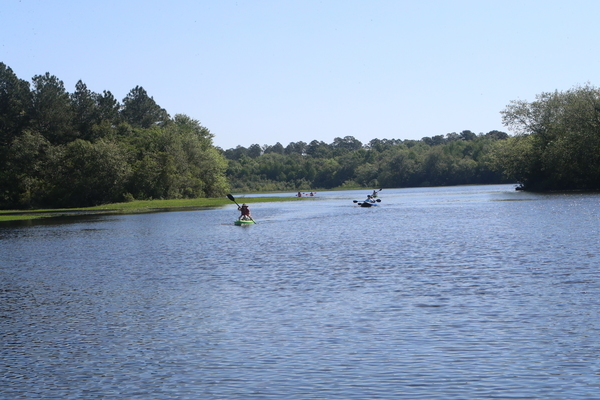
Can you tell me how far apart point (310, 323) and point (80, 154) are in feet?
308

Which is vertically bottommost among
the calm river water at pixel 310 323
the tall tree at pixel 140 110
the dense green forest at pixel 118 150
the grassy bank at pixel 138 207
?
the calm river water at pixel 310 323

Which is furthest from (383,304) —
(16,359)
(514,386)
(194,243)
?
(194,243)

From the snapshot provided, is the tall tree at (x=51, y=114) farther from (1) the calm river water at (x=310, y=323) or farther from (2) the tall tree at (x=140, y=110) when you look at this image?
(1) the calm river water at (x=310, y=323)

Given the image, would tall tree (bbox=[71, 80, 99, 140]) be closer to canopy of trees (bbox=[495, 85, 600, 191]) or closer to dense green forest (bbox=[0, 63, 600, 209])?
dense green forest (bbox=[0, 63, 600, 209])

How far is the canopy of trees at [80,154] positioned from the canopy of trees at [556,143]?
178ft

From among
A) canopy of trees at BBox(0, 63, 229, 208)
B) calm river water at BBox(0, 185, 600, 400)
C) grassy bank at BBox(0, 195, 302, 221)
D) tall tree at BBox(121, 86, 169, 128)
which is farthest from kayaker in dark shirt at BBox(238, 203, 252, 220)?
tall tree at BBox(121, 86, 169, 128)

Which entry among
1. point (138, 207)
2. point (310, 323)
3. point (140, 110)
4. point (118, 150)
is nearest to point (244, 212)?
point (310, 323)

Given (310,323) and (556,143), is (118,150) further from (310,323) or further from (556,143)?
(310,323)

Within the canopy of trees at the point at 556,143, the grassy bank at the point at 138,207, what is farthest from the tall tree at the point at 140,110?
the canopy of trees at the point at 556,143

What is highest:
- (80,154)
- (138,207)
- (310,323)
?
(80,154)

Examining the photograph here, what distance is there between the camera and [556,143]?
102 meters

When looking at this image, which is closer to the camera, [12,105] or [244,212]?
[244,212]

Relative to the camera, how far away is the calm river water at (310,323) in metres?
12.9

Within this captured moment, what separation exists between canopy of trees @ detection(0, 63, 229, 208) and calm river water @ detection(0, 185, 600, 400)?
69283 mm
